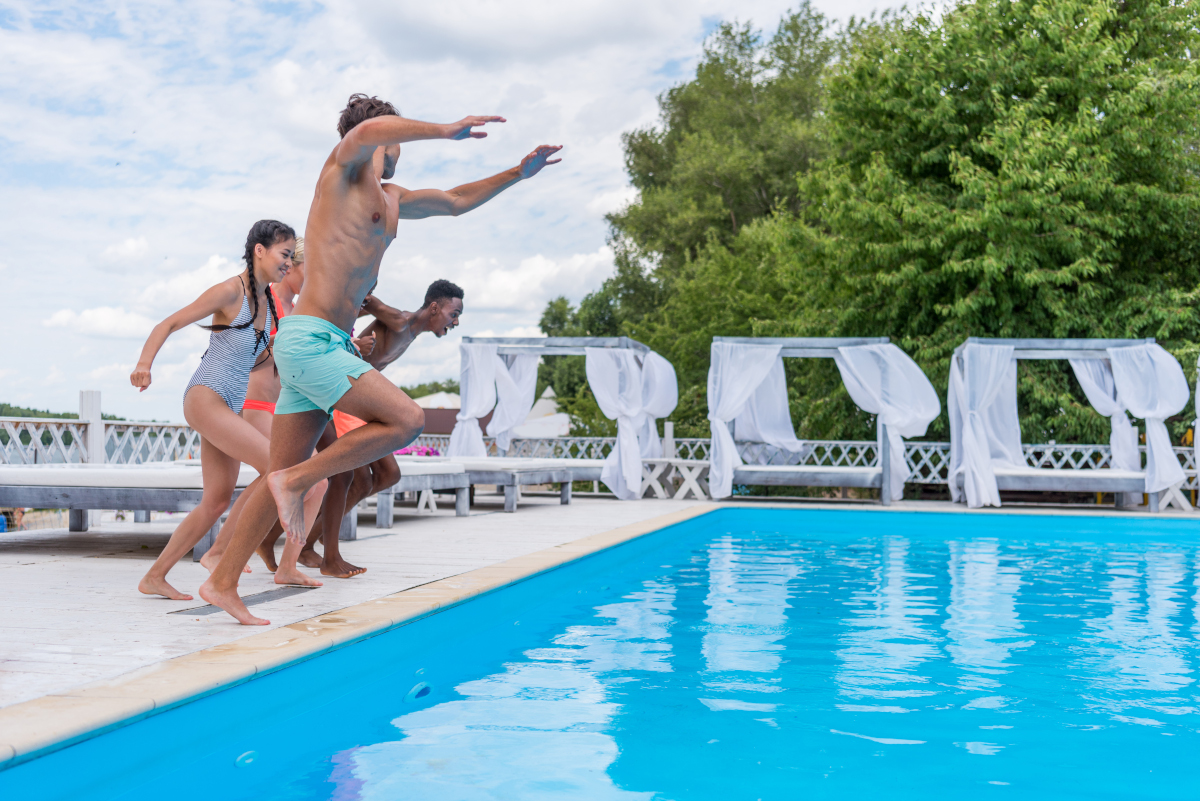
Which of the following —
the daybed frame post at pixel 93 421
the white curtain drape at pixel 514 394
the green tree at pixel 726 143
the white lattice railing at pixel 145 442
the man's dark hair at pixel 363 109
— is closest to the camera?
the man's dark hair at pixel 363 109

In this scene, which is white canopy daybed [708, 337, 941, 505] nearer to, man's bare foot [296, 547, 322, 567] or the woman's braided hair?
man's bare foot [296, 547, 322, 567]

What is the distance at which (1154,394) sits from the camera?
414 inches

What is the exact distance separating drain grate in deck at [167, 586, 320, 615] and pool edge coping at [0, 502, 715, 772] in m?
0.39

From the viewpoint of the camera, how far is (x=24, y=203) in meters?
8.52

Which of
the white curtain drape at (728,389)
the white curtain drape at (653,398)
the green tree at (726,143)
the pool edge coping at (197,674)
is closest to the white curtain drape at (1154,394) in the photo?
the white curtain drape at (728,389)

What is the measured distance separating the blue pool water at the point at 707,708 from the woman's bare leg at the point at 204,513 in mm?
865

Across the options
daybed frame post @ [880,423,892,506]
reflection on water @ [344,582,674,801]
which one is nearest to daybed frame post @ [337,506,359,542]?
reflection on water @ [344,582,674,801]

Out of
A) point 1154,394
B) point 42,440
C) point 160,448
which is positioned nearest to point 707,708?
point 42,440

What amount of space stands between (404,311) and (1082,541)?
656 centimetres

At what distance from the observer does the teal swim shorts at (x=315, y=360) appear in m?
2.83

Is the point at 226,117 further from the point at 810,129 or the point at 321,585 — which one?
the point at 810,129

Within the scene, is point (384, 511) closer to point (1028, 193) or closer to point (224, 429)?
point (224, 429)

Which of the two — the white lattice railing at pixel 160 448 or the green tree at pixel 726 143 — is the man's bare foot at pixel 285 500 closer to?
the white lattice railing at pixel 160 448

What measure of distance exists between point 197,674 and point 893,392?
990 centimetres
